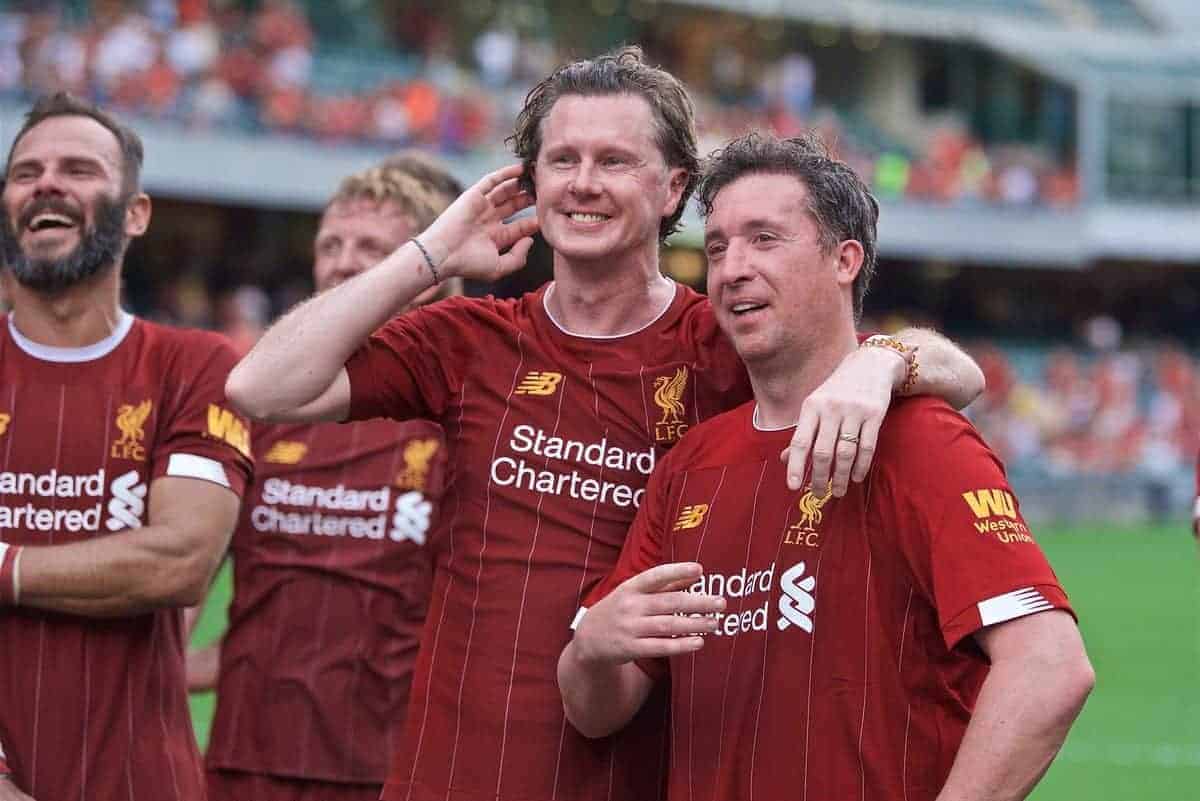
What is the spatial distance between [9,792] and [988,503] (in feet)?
7.68

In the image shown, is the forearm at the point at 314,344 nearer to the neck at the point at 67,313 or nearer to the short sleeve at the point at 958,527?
the neck at the point at 67,313

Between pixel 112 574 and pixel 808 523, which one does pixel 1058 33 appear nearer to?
pixel 112 574

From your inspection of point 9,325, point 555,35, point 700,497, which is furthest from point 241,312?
point 700,497

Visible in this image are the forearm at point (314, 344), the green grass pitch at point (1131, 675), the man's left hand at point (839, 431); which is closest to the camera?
the man's left hand at point (839, 431)

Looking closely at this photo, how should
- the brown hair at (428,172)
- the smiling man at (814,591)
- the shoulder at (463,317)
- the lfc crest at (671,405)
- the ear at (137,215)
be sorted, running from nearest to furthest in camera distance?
the smiling man at (814,591)
the lfc crest at (671,405)
the shoulder at (463,317)
the ear at (137,215)
the brown hair at (428,172)

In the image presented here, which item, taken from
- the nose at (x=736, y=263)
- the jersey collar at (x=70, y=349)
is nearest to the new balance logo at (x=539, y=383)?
the nose at (x=736, y=263)

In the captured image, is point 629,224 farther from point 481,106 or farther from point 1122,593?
point 481,106

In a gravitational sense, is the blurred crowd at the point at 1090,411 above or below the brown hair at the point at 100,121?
above

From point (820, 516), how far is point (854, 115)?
37.2 m

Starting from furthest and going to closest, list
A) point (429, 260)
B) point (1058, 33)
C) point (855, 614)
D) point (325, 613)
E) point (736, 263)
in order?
1. point (1058, 33)
2. point (325, 613)
3. point (429, 260)
4. point (736, 263)
5. point (855, 614)

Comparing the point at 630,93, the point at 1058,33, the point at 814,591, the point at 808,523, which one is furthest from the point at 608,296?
the point at 1058,33

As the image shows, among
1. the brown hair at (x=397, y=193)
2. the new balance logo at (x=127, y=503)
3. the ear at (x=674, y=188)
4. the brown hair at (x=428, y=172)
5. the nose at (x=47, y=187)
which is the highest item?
the brown hair at (x=428, y=172)

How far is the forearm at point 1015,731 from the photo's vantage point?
3.03 meters

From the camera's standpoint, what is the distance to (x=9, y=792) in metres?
4.14
